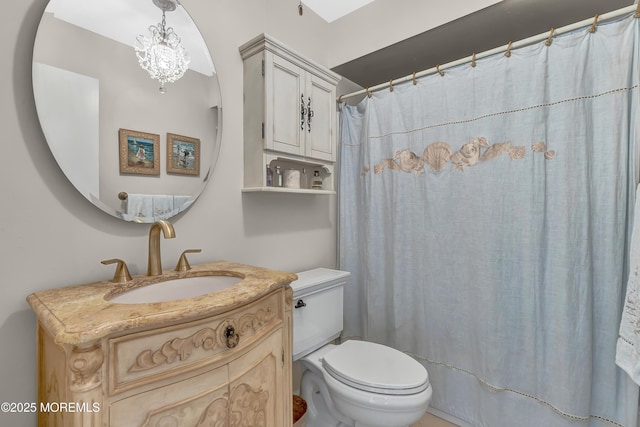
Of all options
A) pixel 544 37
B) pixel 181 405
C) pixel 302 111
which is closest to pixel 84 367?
pixel 181 405

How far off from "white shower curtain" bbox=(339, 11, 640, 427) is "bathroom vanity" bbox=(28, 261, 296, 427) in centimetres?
106

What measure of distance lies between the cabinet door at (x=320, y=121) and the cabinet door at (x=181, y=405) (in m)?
1.15

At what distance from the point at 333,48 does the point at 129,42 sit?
1310mm

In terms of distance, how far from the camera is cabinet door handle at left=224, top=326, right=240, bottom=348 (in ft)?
2.57

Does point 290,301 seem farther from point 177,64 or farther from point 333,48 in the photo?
point 333,48

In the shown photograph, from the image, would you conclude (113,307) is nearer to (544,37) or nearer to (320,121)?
(320,121)

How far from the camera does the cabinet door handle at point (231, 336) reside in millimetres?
785

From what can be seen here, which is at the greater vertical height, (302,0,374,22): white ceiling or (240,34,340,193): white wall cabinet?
(302,0,374,22): white ceiling

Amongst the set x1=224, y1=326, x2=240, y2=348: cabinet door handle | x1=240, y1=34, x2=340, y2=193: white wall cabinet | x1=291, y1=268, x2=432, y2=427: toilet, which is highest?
x1=240, y1=34, x2=340, y2=193: white wall cabinet

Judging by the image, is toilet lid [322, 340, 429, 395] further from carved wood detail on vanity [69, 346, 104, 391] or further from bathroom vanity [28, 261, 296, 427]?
carved wood detail on vanity [69, 346, 104, 391]

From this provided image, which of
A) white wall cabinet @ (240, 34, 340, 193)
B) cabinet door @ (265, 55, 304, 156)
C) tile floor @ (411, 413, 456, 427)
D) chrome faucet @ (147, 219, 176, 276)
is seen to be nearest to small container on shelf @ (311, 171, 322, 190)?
white wall cabinet @ (240, 34, 340, 193)

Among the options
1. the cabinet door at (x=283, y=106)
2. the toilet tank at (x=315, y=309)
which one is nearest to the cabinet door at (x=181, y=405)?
the toilet tank at (x=315, y=309)

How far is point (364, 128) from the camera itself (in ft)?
6.56

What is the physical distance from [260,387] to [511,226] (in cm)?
136
